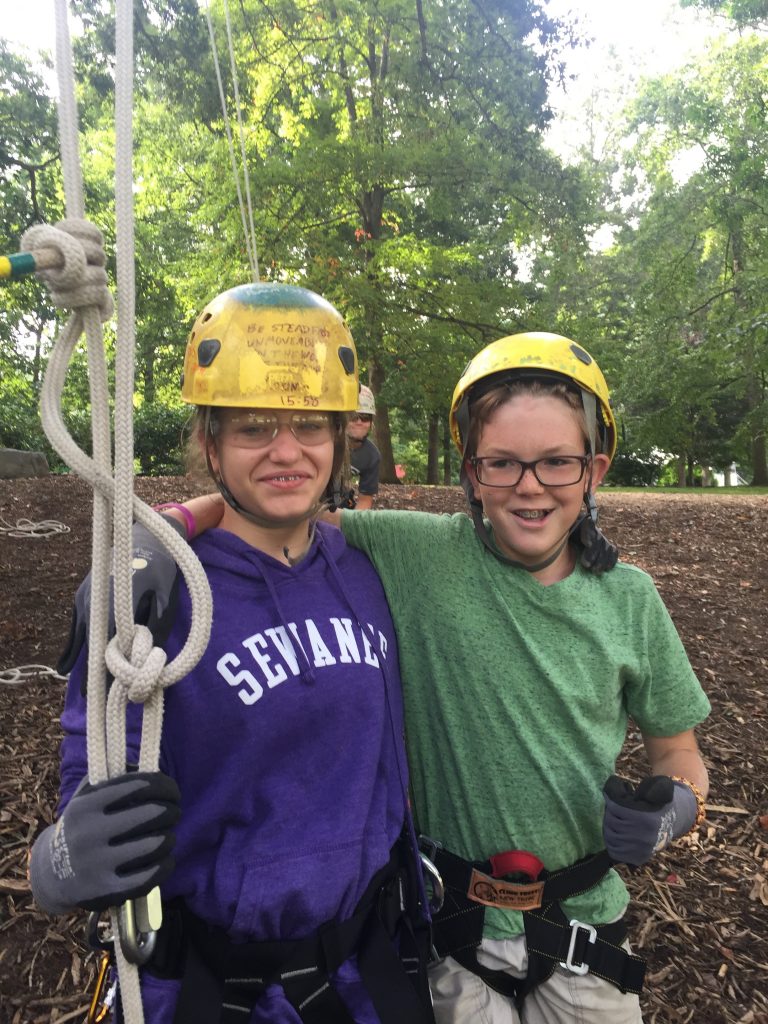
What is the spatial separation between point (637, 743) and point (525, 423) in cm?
342

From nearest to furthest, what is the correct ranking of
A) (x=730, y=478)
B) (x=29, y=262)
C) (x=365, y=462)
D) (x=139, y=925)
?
(x=29, y=262)
(x=139, y=925)
(x=365, y=462)
(x=730, y=478)

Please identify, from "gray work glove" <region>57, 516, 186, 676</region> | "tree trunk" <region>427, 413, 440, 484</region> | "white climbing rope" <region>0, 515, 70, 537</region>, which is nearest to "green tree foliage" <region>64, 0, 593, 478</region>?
"white climbing rope" <region>0, 515, 70, 537</region>

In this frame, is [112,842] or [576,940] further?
[576,940]

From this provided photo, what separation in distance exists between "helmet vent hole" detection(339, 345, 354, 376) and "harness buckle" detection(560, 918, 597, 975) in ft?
5.21

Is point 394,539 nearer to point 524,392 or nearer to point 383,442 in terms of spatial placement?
point 524,392

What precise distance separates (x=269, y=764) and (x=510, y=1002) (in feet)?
3.26

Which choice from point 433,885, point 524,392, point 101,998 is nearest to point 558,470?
point 524,392

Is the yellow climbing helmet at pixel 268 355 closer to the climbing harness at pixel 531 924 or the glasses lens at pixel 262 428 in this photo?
the glasses lens at pixel 262 428

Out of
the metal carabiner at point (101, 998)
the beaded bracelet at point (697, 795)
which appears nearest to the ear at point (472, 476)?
the beaded bracelet at point (697, 795)

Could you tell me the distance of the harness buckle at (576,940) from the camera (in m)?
1.87

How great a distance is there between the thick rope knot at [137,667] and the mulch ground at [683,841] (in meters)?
2.11

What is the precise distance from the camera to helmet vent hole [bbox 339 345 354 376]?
6.48 ft

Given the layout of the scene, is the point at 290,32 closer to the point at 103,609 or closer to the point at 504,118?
the point at 504,118

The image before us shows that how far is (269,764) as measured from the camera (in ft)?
5.24
